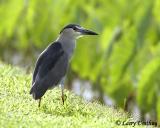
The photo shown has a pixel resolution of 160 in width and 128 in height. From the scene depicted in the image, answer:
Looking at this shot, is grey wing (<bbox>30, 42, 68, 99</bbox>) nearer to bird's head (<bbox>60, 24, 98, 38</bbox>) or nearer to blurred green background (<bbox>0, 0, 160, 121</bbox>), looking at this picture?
bird's head (<bbox>60, 24, 98, 38</bbox>)

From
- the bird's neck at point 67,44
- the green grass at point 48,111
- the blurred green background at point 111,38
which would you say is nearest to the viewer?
the green grass at point 48,111

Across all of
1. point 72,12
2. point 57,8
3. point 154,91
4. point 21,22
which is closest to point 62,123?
point 154,91

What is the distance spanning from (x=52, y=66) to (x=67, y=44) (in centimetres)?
61

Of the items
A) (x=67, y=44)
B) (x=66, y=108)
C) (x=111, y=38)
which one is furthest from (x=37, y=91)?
(x=111, y=38)

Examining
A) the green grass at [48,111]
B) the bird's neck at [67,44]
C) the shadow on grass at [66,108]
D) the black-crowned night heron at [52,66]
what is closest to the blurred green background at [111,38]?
the green grass at [48,111]

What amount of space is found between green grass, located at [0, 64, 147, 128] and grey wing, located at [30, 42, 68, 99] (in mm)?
331

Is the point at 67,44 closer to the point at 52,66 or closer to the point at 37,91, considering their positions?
the point at 52,66

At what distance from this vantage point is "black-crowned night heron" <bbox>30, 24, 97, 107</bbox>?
935cm

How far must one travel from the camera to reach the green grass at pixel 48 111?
8.42 m

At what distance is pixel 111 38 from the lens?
19.9 m

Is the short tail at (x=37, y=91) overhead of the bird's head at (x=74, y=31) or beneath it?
beneath

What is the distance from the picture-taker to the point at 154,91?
658 inches

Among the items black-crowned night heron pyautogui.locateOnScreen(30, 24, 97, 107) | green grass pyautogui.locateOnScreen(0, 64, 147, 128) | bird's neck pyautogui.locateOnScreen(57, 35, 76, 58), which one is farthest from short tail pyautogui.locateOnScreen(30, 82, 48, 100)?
bird's neck pyautogui.locateOnScreen(57, 35, 76, 58)

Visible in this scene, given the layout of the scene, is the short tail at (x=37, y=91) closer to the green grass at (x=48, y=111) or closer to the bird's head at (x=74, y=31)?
the green grass at (x=48, y=111)
